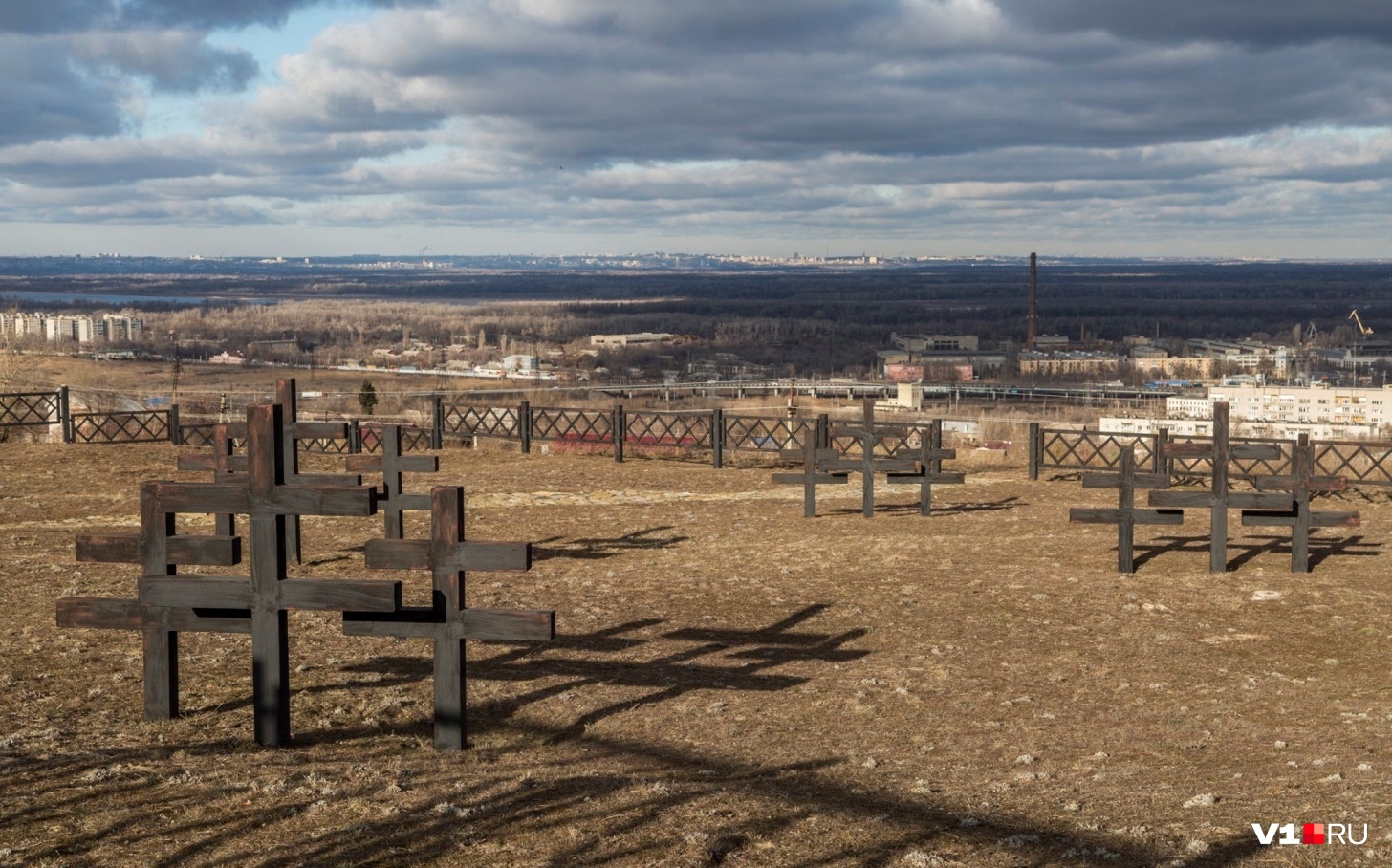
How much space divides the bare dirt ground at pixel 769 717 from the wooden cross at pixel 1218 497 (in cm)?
37

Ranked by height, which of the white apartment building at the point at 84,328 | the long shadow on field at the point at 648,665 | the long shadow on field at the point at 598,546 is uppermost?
the white apartment building at the point at 84,328

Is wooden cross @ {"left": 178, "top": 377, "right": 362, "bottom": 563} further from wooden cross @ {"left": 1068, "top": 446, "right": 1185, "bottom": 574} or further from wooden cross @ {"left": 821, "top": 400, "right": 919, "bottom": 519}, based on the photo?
wooden cross @ {"left": 1068, "top": 446, "right": 1185, "bottom": 574}

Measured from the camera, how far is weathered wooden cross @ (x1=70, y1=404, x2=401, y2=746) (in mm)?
6957

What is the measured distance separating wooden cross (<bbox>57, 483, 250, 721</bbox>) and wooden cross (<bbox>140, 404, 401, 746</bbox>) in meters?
0.06

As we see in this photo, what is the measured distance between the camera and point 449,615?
709cm

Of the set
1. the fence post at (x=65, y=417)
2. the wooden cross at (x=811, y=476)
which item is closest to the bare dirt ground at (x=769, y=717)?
the wooden cross at (x=811, y=476)

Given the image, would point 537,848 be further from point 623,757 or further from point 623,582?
point 623,582

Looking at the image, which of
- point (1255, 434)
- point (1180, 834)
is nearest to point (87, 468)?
point (1180, 834)

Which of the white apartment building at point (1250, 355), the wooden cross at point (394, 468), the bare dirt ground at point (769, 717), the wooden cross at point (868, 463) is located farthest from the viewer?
the white apartment building at point (1250, 355)

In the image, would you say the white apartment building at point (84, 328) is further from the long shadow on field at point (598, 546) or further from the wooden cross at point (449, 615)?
the wooden cross at point (449, 615)

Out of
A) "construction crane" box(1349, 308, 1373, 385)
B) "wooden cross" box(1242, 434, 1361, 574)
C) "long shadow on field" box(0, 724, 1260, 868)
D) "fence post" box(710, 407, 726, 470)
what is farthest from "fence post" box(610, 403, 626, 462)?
"construction crane" box(1349, 308, 1373, 385)

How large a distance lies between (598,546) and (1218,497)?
20.5ft

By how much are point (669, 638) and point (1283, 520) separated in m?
6.30

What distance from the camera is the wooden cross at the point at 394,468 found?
13.1 m
